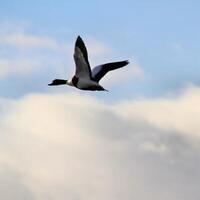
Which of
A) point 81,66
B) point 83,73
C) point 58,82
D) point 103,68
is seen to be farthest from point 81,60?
point 103,68

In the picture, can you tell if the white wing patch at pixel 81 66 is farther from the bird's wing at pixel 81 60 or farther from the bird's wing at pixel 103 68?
the bird's wing at pixel 103 68

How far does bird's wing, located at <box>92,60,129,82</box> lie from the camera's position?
66562mm

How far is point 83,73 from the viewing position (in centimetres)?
6225

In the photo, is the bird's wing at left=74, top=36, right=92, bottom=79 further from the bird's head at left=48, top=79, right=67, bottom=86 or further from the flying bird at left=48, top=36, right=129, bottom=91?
the bird's head at left=48, top=79, right=67, bottom=86

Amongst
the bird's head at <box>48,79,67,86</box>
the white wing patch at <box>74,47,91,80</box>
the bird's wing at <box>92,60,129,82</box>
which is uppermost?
the white wing patch at <box>74,47,91,80</box>

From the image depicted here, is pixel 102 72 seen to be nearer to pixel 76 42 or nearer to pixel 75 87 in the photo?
pixel 75 87

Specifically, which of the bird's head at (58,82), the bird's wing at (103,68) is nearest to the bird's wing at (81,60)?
the bird's wing at (103,68)

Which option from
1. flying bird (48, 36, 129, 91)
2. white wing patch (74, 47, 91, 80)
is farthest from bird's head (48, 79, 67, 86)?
white wing patch (74, 47, 91, 80)

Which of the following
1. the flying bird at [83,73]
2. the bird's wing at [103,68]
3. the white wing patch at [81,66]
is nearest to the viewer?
the flying bird at [83,73]

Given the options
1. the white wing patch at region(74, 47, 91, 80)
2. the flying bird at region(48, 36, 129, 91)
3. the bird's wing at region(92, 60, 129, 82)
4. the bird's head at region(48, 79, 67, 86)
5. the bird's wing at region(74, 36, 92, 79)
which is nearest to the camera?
the bird's wing at region(74, 36, 92, 79)

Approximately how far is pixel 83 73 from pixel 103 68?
6421mm

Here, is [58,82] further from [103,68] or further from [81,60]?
[81,60]

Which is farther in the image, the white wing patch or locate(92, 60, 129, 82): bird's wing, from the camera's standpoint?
locate(92, 60, 129, 82): bird's wing

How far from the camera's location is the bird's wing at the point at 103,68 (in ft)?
218
